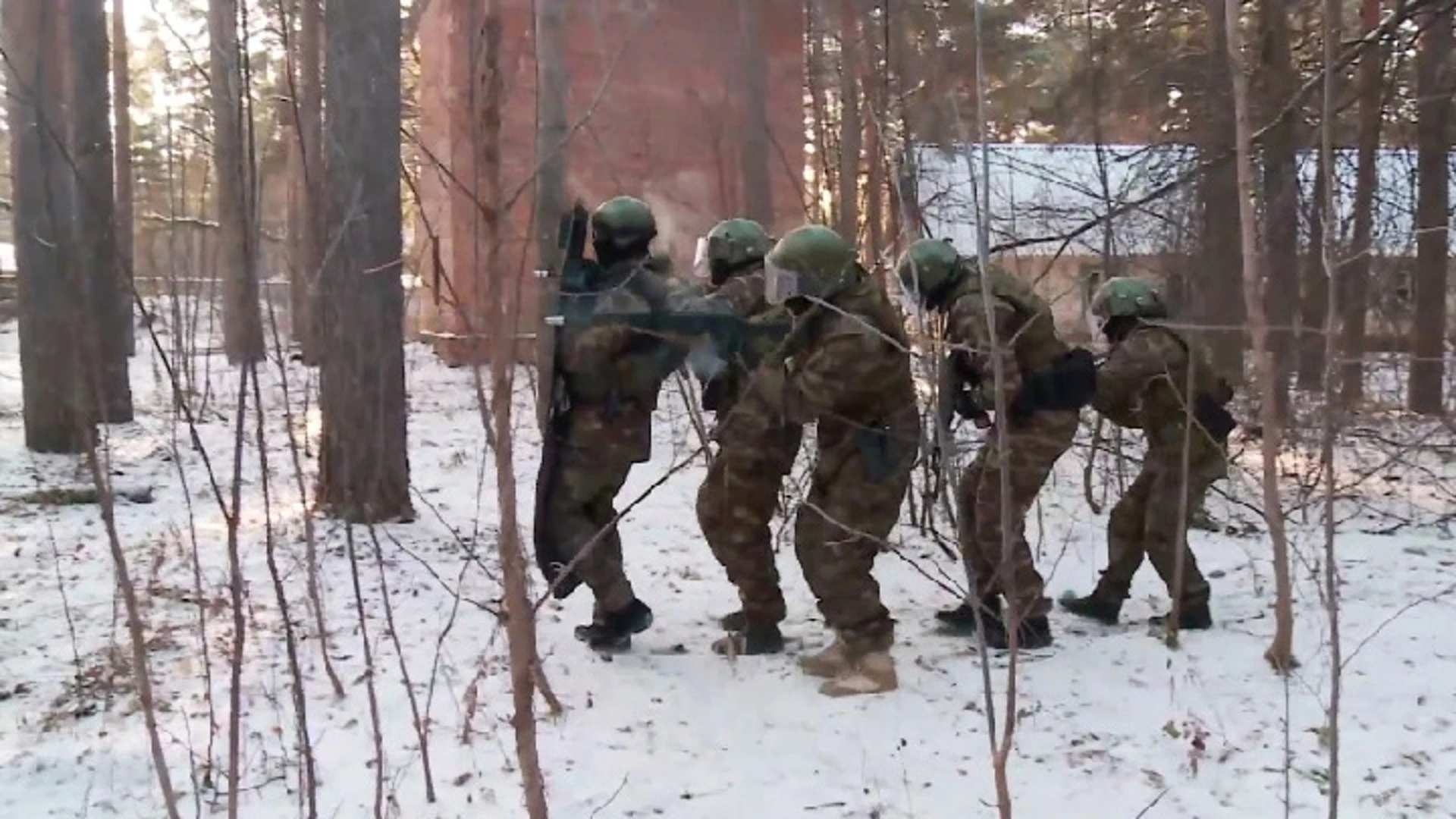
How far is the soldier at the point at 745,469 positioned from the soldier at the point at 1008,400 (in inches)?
26.1

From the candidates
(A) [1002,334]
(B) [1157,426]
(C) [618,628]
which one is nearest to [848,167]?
(A) [1002,334]

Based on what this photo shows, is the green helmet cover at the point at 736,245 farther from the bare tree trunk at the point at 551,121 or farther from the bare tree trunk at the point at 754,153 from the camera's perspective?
the bare tree trunk at the point at 754,153

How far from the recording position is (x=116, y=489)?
26.0 feet

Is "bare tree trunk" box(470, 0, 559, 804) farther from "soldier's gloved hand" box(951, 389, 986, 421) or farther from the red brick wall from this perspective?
the red brick wall

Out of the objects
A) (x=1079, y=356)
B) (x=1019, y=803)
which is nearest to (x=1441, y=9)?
(x=1079, y=356)

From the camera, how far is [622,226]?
507cm

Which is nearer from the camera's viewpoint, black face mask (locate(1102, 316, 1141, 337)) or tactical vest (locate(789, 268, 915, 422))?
tactical vest (locate(789, 268, 915, 422))

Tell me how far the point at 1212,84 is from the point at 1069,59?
4.68 m

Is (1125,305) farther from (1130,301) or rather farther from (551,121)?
(551,121)

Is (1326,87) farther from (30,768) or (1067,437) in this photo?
(30,768)

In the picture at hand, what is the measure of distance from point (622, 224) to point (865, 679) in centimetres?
193

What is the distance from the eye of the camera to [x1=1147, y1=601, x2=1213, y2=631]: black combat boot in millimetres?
5629

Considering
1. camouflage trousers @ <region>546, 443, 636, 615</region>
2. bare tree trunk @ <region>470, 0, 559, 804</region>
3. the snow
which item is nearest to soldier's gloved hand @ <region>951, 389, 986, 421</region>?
camouflage trousers @ <region>546, 443, 636, 615</region>

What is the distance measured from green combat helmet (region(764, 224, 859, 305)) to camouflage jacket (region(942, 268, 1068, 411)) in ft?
1.72
